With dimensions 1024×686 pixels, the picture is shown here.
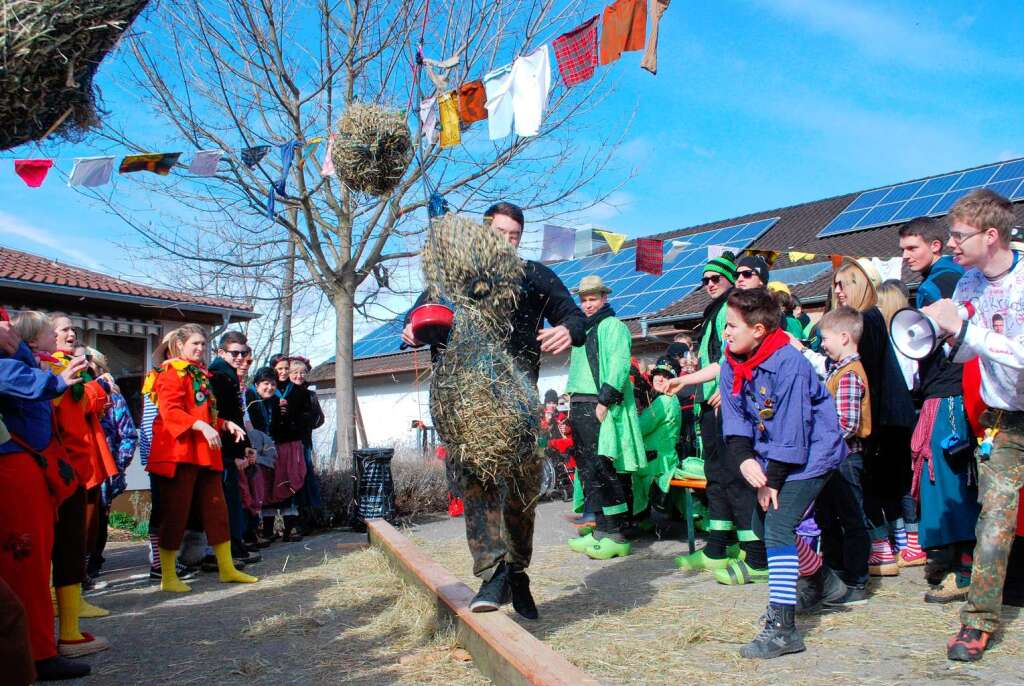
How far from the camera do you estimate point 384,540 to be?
6.19m

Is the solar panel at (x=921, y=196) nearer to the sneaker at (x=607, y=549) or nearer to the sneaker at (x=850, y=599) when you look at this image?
the sneaker at (x=607, y=549)

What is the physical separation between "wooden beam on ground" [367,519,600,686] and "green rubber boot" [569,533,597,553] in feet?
6.06

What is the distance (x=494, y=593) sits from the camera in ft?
12.6

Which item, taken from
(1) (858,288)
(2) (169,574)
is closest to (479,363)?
(1) (858,288)

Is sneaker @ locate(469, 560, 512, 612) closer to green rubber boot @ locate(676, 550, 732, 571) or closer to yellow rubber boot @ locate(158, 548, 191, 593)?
green rubber boot @ locate(676, 550, 732, 571)

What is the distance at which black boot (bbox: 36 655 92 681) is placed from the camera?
370 centimetres

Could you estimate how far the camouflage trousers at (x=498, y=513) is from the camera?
12.6 feet

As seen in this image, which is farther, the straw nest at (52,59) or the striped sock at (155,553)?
the striped sock at (155,553)

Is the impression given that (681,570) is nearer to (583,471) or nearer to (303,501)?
(583,471)

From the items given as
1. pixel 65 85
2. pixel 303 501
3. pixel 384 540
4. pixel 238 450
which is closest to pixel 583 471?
pixel 384 540

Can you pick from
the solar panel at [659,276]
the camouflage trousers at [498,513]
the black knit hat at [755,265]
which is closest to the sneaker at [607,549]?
the black knit hat at [755,265]

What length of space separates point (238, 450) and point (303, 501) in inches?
79.2

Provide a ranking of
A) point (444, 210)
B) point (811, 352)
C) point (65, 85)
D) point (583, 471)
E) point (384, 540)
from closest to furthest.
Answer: point (65, 85), point (444, 210), point (811, 352), point (384, 540), point (583, 471)

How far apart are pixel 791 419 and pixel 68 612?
3844 millimetres
